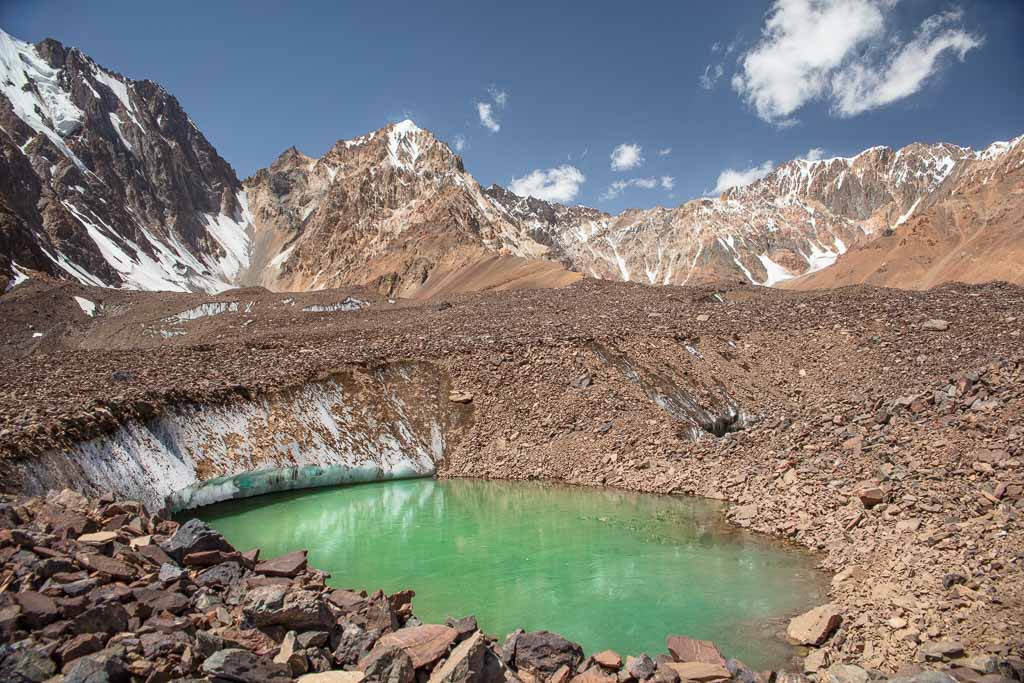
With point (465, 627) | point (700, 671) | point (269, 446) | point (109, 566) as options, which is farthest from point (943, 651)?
point (269, 446)

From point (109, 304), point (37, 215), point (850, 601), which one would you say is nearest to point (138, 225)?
point (37, 215)

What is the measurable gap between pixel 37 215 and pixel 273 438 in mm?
106531

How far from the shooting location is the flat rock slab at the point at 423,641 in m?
6.29

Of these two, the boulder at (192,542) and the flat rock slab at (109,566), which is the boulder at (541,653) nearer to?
the boulder at (192,542)

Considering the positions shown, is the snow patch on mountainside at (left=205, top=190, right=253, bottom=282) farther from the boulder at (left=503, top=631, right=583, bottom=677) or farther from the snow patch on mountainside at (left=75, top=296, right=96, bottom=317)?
the boulder at (left=503, top=631, right=583, bottom=677)

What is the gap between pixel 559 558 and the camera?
12281 mm

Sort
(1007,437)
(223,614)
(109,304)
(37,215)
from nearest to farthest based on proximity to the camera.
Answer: (223,614) → (1007,437) → (109,304) → (37,215)

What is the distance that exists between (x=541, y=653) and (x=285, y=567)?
12.2 feet

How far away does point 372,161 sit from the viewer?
123m

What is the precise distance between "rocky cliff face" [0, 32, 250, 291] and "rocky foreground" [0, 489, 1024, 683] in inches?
3204

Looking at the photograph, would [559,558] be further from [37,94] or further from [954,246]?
[37,94]

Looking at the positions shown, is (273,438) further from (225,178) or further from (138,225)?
(225,178)

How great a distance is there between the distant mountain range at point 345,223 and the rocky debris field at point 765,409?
26.5m

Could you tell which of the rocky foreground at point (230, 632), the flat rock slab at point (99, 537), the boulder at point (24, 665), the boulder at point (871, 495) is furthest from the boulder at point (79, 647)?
the boulder at point (871, 495)
